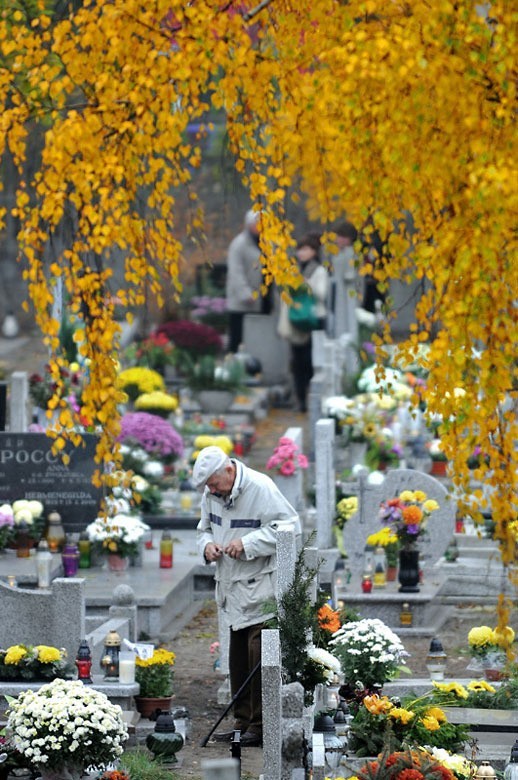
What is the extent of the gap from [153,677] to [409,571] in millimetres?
3949

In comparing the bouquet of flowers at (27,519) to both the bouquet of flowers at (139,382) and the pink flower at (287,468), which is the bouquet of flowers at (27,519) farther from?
the bouquet of flowers at (139,382)

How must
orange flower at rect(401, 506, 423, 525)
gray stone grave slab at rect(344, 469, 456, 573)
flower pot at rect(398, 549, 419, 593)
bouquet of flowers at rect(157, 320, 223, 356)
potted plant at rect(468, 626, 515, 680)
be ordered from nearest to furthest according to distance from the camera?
potted plant at rect(468, 626, 515, 680)
orange flower at rect(401, 506, 423, 525)
flower pot at rect(398, 549, 419, 593)
gray stone grave slab at rect(344, 469, 456, 573)
bouquet of flowers at rect(157, 320, 223, 356)

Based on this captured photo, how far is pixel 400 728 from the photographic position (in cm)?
1030

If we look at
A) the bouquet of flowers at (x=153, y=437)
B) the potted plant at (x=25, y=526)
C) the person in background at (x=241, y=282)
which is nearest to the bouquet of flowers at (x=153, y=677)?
the potted plant at (x=25, y=526)

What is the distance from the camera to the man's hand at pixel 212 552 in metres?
11.5

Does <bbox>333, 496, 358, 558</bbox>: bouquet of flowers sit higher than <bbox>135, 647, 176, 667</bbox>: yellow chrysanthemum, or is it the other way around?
<bbox>333, 496, 358, 558</bbox>: bouquet of flowers

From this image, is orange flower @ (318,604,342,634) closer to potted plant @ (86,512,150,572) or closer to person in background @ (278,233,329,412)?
potted plant @ (86,512,150,572)

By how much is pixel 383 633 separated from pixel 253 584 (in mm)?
822

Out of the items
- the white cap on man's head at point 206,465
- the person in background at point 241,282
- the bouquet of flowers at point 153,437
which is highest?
the person in background at point 241,282

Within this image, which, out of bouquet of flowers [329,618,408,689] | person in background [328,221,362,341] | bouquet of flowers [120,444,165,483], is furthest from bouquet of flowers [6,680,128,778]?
person in background [328,221,362,341]

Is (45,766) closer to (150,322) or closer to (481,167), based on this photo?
(481,167)

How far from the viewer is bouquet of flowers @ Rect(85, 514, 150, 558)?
631 inches

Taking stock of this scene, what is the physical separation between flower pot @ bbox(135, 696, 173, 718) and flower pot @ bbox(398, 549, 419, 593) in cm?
385

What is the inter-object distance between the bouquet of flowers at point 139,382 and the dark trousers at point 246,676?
446 inches
